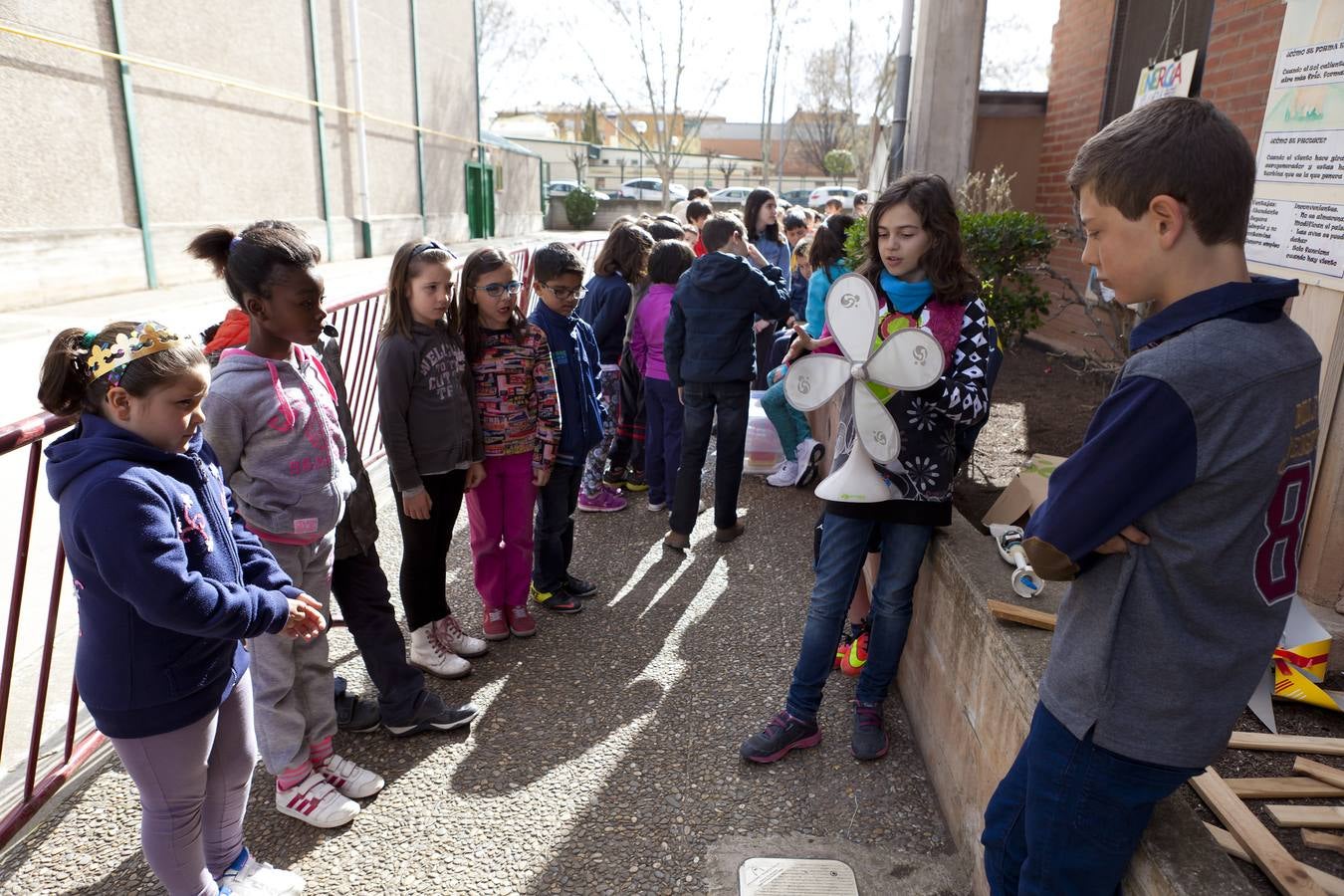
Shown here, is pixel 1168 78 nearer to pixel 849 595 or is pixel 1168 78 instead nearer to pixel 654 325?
pixel 654 325

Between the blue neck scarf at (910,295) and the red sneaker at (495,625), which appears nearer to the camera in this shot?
the blue neck scarf at (910,295)

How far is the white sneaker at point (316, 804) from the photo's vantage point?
2.63 m

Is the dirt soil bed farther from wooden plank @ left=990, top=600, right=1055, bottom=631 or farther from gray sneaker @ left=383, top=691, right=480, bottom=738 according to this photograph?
gray sneaker @ left=383, top=691, right=480, bottom=738

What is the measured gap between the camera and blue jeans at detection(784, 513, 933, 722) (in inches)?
113

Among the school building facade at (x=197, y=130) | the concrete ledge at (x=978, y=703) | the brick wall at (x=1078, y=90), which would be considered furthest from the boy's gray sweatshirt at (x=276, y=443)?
the school building facade at (x=197, y=130)

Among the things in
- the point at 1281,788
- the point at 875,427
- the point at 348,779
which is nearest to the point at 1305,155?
the point at 875,427

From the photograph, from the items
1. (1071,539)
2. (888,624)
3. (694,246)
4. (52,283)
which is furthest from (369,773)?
(52,283)

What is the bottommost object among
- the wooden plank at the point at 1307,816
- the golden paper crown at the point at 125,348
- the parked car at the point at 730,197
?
the wooden plank at the point at 1307,816

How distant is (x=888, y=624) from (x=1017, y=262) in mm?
2823

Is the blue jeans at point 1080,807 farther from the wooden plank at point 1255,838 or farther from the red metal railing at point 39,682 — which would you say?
the red metal railing at point 39,682

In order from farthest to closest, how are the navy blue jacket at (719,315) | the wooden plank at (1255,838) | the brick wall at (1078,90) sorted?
1. the brick wall at (1078,90)
2. the navy blue jacket at (719,315)
3. the wooden plank at (1255,838)

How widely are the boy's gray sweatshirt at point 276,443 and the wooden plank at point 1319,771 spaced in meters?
2.85

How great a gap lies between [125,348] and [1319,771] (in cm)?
309

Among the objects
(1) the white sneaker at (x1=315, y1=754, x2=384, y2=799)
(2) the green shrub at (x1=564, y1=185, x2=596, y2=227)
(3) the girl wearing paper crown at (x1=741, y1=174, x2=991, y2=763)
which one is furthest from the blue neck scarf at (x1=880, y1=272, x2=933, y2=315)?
(2) the green shrub at (x1=564, y1=185, x2=596, y2=227)
